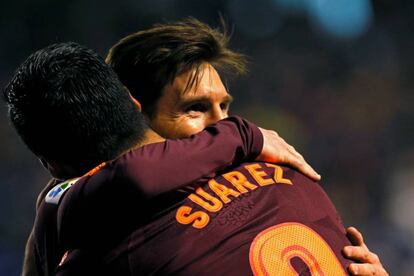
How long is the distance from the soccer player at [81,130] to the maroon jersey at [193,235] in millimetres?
49

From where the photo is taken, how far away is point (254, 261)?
132 cm

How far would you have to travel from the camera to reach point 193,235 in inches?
52.3

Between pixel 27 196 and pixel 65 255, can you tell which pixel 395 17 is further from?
pixel 65 255

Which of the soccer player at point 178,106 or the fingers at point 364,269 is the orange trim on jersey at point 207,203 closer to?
the fingers at point 364,269

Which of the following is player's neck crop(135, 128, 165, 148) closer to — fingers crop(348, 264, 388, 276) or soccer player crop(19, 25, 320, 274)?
fingers crop(348, 264, 388, 276)

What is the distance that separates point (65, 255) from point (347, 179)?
5.64 meters

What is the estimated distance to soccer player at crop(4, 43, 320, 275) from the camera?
139cm

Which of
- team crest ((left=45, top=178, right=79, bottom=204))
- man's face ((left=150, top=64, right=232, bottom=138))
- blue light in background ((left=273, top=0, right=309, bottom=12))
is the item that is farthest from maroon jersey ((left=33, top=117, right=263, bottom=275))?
blue light in background ((left=273, top=0, right=309, bottom=12))

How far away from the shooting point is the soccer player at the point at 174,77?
2332 mm

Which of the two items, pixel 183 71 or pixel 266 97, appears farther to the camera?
pixel 266 97

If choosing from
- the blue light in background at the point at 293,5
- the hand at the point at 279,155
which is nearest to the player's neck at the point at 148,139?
the hand at the point at 279,155

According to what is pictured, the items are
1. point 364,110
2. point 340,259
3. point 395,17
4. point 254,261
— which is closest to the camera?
point 254,261

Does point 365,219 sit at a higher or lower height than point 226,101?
lower

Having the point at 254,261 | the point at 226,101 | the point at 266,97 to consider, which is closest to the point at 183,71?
the point at 226,101
